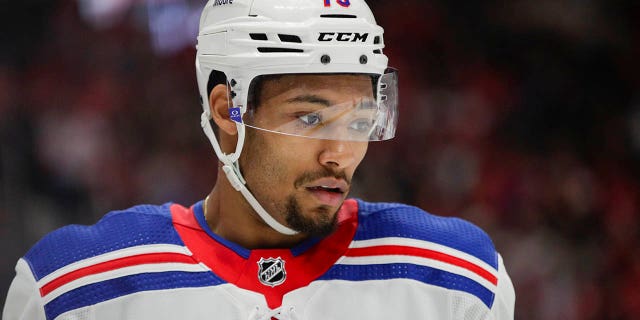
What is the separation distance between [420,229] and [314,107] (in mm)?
385

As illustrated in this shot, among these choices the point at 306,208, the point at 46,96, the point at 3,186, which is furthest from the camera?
the point at 46,96

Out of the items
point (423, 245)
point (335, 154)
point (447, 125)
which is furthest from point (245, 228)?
point (447, 125)

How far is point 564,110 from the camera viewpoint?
4.15 meters

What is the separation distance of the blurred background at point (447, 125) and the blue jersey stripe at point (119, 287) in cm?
208

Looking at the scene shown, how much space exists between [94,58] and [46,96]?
0.31 metres

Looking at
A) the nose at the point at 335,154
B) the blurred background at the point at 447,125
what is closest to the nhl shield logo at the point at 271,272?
the nose at the point at 335,154

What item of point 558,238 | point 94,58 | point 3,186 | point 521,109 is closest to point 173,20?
point 94,58

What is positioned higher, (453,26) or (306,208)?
(306,208)

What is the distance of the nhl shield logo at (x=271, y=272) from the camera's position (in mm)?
1777

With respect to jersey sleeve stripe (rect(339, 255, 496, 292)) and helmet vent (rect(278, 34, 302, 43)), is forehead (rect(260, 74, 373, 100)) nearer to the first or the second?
helmet vent (rect(278, 34, 302, 43))

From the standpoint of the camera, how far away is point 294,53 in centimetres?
170

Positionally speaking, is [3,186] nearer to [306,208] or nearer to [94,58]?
[94,58]

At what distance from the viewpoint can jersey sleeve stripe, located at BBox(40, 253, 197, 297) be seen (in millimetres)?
1755

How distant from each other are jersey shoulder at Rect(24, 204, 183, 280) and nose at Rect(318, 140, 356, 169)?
0.37 metres
